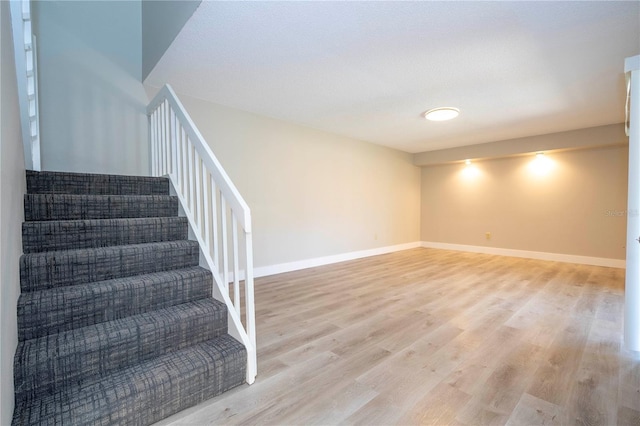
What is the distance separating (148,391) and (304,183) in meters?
3.58

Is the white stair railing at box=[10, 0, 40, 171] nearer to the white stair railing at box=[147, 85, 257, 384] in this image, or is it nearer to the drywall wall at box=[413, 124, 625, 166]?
the white stair railing at box=[147, 85, 257, 384]

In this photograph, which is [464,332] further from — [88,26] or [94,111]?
[88,26]

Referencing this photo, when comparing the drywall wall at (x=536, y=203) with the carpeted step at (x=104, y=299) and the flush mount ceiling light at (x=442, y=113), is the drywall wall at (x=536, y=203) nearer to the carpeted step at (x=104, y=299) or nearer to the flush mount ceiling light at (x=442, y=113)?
the flush mount ceiling light at (x=442, y=113)

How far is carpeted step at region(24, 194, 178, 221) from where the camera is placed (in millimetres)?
1815

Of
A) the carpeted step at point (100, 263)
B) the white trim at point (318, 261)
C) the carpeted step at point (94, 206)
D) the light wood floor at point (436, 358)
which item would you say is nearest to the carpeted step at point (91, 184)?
the carpeted step at point (94, 206)

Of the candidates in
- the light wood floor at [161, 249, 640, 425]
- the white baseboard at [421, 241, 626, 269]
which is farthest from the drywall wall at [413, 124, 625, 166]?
the light wood floor at [161, 249, 640, 425]

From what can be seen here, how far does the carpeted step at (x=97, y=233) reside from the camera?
1.65m

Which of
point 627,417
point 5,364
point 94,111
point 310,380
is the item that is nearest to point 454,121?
point 627,417

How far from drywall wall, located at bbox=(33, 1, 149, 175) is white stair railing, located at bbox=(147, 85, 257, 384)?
249 mm

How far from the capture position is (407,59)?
8.30 ft

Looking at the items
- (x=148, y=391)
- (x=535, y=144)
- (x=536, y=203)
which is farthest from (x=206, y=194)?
(x=536, y=203)

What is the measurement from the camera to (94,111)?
2.92m

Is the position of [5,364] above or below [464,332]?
above

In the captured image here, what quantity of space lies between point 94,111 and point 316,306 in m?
3.03
